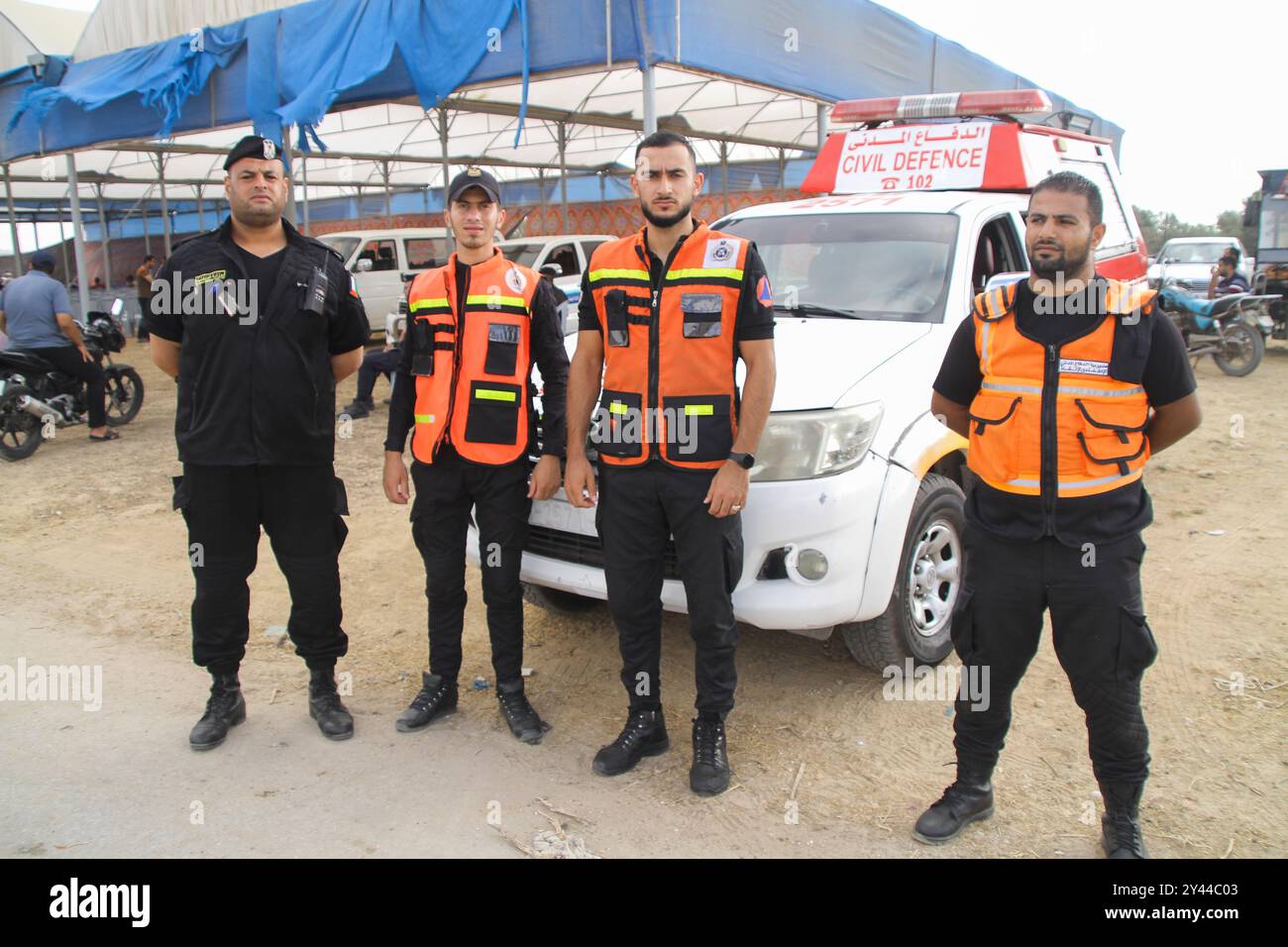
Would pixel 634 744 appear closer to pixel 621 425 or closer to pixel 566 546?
pixel 566 546

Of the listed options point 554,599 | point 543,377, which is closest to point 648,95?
point 554,599

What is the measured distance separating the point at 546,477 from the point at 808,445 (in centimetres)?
92

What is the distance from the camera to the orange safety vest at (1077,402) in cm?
243

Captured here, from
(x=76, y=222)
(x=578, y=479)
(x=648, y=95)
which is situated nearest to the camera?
(x=578, y=479)

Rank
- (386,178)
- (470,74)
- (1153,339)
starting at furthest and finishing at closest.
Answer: (386,178) < (470,74) < (1153,339)

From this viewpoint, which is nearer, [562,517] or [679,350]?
[679,350]

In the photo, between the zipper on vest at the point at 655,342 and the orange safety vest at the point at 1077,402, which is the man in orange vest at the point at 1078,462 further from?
the zipper on vest at the point at 655,342

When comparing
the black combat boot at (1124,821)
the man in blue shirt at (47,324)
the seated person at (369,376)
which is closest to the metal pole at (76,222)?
the man in blue shirt at (47,324)

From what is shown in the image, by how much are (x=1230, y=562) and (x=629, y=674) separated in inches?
144

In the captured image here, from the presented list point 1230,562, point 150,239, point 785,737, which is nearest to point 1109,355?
point 785,737

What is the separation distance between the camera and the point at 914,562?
142 inches

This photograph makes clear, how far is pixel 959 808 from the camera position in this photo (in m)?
2.78

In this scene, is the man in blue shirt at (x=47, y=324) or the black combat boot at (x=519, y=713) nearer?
the black combat boot at (x=519, y=713)

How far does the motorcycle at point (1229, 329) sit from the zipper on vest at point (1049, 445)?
1091 cm
